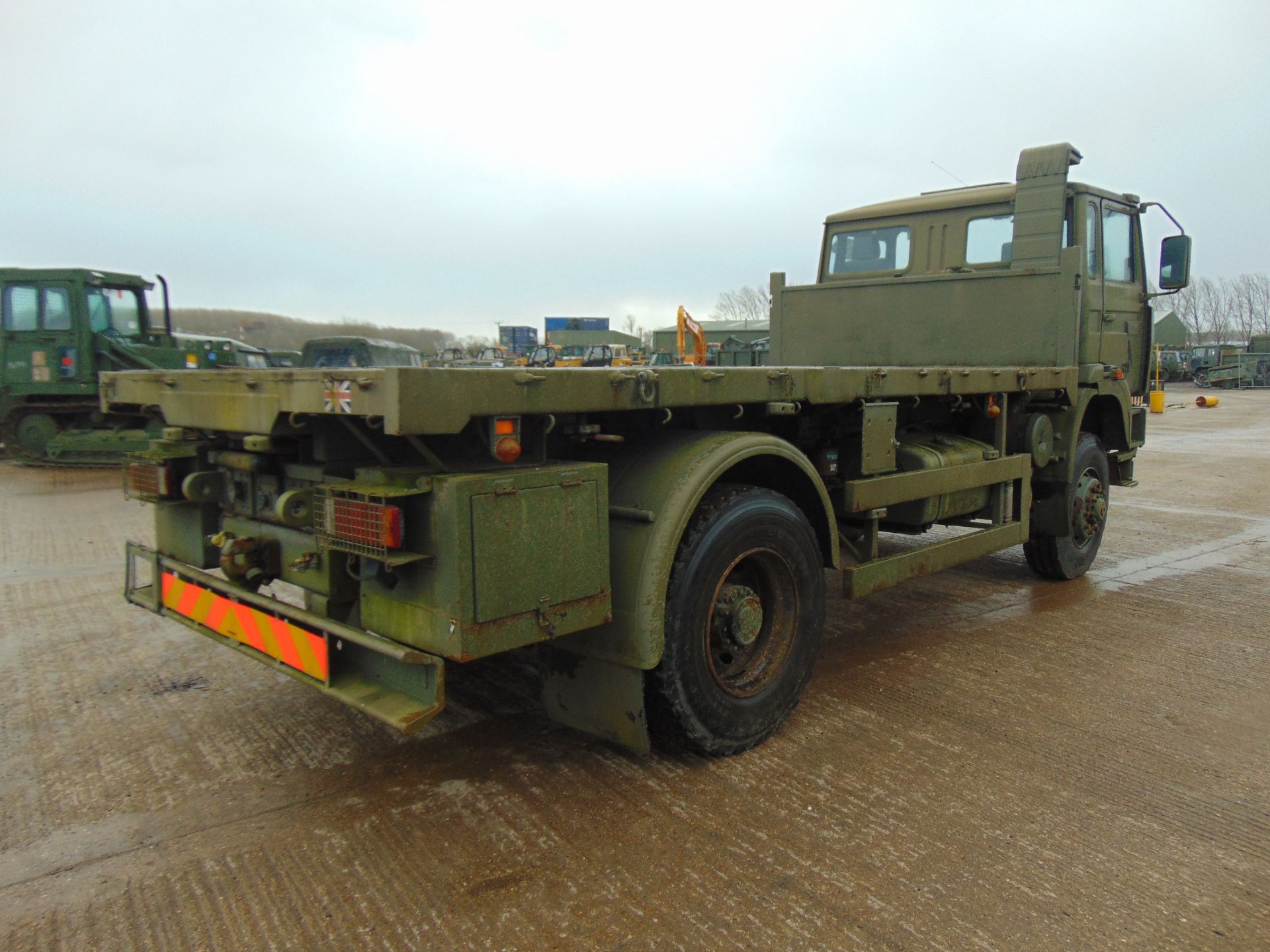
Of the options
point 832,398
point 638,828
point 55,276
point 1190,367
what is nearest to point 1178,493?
point 832,398

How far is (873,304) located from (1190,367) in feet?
142

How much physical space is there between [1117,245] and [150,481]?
5.93 m

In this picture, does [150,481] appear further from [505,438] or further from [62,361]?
[62,361]

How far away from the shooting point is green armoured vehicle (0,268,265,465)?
12.7 metres

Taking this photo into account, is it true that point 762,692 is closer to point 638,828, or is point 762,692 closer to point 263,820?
point 638,828

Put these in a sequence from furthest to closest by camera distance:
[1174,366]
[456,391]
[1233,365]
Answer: [1174,366], [1233,365], [456,391]

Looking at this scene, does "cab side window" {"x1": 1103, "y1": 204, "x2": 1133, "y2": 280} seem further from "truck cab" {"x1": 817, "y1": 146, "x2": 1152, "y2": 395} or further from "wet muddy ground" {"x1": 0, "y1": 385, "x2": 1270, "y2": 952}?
"wet muddy ground" {"x1": 0, "y1": 385, "x2": 1270, "y2": 952}

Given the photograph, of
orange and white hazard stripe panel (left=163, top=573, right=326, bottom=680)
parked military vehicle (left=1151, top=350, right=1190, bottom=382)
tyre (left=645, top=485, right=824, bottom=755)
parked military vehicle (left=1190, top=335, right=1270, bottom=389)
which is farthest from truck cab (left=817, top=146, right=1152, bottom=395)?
parked military vehicle (left=1190, top=335, right=1270, bottom=389)

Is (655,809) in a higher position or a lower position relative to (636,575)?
lower

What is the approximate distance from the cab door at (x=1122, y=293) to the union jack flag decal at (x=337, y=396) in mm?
5169

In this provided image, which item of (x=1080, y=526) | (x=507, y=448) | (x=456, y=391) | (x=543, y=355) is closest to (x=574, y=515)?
(x=507, y=448)

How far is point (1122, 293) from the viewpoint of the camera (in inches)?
248

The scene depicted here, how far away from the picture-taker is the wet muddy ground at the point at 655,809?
8.12 ft

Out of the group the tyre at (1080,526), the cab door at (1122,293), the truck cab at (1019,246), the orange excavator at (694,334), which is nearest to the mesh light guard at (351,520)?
the truck cab at (1019,246)
